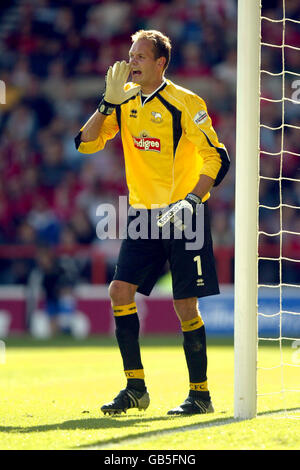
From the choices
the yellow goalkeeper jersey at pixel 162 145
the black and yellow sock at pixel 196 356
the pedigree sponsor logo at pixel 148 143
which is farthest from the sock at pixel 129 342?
the pedigree sponsor logo at pixel 148 143

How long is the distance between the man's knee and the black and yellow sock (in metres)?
0.37

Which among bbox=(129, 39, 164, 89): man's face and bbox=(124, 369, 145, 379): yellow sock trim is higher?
bbox=(129, 39, 164, 89): man's face

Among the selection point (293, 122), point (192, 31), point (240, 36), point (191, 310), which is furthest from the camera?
point (192, 31)

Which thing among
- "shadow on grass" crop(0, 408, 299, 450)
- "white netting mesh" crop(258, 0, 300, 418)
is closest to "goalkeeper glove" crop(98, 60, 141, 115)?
"shadow on grass" crop(0, 408, 299, 450)

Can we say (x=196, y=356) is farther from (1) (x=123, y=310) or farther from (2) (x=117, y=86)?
(2) (x=117, y=86)

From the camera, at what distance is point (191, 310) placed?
5.49m

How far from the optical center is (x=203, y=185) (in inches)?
206

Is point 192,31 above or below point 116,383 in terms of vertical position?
above

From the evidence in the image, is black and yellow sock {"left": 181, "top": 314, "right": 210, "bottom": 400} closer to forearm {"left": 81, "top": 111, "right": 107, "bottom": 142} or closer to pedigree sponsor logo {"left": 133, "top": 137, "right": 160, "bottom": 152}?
pedigree sponsor logo {"left": 133, "top": 137, "right": 160, "bottom": 152}

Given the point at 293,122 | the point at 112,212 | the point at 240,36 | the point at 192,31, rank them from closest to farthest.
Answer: the point at 240,36 < the point at 112,212 < the point at 293,122 < the point at 192,31

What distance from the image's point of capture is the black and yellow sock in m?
5.48

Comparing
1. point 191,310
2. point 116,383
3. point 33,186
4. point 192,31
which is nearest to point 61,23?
point 192,31

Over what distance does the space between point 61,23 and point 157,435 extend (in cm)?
1566
